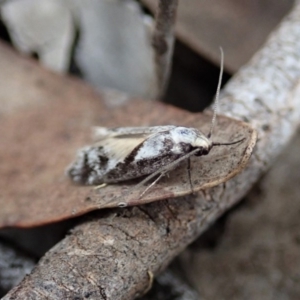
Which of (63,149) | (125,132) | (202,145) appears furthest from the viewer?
(63,149)

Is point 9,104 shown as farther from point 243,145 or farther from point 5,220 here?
point 243,145

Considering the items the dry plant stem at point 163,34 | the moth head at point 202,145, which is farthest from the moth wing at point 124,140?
the dry plant stem at point 163,34

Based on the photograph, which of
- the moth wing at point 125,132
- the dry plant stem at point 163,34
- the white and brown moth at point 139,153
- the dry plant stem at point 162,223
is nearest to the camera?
the dry plant stem at point 162,223

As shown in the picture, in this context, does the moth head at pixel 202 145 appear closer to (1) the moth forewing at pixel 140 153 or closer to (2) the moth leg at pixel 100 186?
(1) the moth forewing at pixel 140 153

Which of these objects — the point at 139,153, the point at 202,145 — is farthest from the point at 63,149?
the point at 202,145

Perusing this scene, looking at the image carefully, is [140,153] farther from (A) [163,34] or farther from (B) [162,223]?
(A) [163,34]
